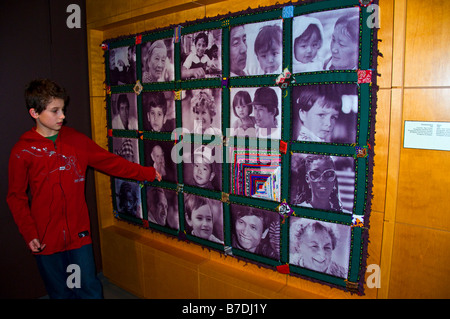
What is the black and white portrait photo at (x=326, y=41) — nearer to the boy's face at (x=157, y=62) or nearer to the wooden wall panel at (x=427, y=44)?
the wooden wall panel at (x=427, y=44)

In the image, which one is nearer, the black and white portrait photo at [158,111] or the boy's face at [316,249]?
the boy's face at [316,249]

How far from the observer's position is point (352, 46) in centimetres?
158

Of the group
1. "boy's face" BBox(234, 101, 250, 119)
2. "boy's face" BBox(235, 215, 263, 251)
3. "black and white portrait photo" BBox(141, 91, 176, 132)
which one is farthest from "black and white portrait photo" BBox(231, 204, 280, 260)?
"black and white portrait photo" BBox(141, 91, 176, 132)

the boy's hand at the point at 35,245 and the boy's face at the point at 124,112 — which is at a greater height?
the boy's face at the point at 124,112

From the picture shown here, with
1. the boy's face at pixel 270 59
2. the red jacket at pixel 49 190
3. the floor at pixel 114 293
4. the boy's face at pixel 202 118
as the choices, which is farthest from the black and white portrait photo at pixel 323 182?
the floor at pixel 114 293

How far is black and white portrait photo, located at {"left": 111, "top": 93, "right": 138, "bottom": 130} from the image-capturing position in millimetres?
2697

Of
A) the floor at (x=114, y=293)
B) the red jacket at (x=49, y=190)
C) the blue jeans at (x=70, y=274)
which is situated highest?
the red jacket at (x=49, y=190)

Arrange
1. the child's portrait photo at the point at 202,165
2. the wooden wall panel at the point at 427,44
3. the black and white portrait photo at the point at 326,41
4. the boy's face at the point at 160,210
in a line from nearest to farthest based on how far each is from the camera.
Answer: the wooden wall panel at the point at 427,44 < the black and white portrait photo at the point at 326,41 < the child's portrait photo at the point at 202,165 < the boy's face at the point at 160,210

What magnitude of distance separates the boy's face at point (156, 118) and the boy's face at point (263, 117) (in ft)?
2.90

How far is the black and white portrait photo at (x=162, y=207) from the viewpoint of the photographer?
2.51 meters

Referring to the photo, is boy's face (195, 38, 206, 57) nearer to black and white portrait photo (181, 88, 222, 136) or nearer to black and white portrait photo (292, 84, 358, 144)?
black and white portrait photo (181, 88, 222, 136)

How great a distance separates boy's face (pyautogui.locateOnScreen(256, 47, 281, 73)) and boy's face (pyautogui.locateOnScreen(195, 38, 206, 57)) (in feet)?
1.50

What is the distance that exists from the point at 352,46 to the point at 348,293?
1.39m

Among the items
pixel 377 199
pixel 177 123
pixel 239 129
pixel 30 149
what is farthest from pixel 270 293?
pixel 30 149
